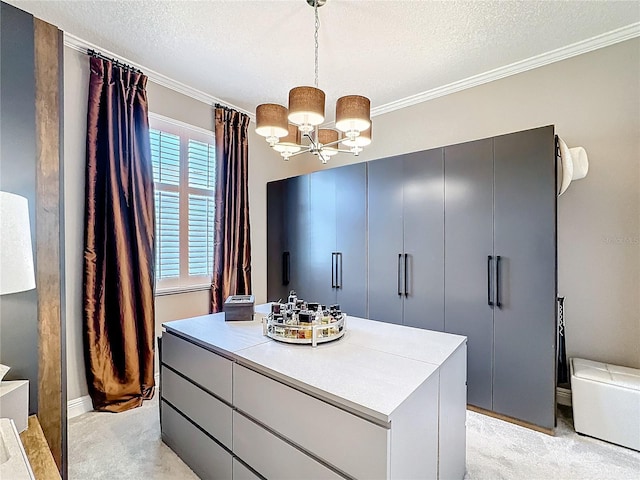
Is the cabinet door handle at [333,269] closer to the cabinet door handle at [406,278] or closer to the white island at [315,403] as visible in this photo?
the cabinet door handle at [406,278]

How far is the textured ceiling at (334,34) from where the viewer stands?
2.04 meters

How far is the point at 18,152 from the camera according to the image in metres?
1.34

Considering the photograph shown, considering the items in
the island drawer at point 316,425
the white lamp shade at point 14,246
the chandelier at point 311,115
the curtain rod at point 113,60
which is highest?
the curtain rod at point 113,60

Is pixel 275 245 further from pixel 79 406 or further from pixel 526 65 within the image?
pixel 526 65

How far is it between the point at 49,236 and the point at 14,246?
52 cm

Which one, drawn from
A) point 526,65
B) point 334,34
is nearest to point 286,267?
point 334,34

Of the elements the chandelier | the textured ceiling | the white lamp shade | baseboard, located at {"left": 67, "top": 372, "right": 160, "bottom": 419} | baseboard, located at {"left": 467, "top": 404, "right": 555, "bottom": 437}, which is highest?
the textured ceiling

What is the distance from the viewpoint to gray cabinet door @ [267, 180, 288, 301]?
383 centimetres

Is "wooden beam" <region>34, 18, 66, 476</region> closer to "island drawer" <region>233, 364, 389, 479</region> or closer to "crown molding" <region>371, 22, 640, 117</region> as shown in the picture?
"island drawer" <region>233, 364, 389, 479</region>

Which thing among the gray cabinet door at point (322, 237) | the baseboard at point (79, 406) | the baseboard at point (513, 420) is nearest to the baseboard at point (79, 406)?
the baseboard at point (79, 406)

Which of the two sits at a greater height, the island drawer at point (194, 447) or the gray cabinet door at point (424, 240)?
the gray cabinet door at point (424, 240)

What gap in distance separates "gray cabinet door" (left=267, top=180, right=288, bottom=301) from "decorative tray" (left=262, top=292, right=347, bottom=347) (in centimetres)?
202

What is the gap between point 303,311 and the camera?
1.74 m

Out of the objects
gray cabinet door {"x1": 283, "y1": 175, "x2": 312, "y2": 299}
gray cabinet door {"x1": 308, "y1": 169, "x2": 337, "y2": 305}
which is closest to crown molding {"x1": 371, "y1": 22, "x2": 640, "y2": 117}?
gray cabinet door {"x1": 308, "y1": 169, "x2": 337, "y2": 305}
